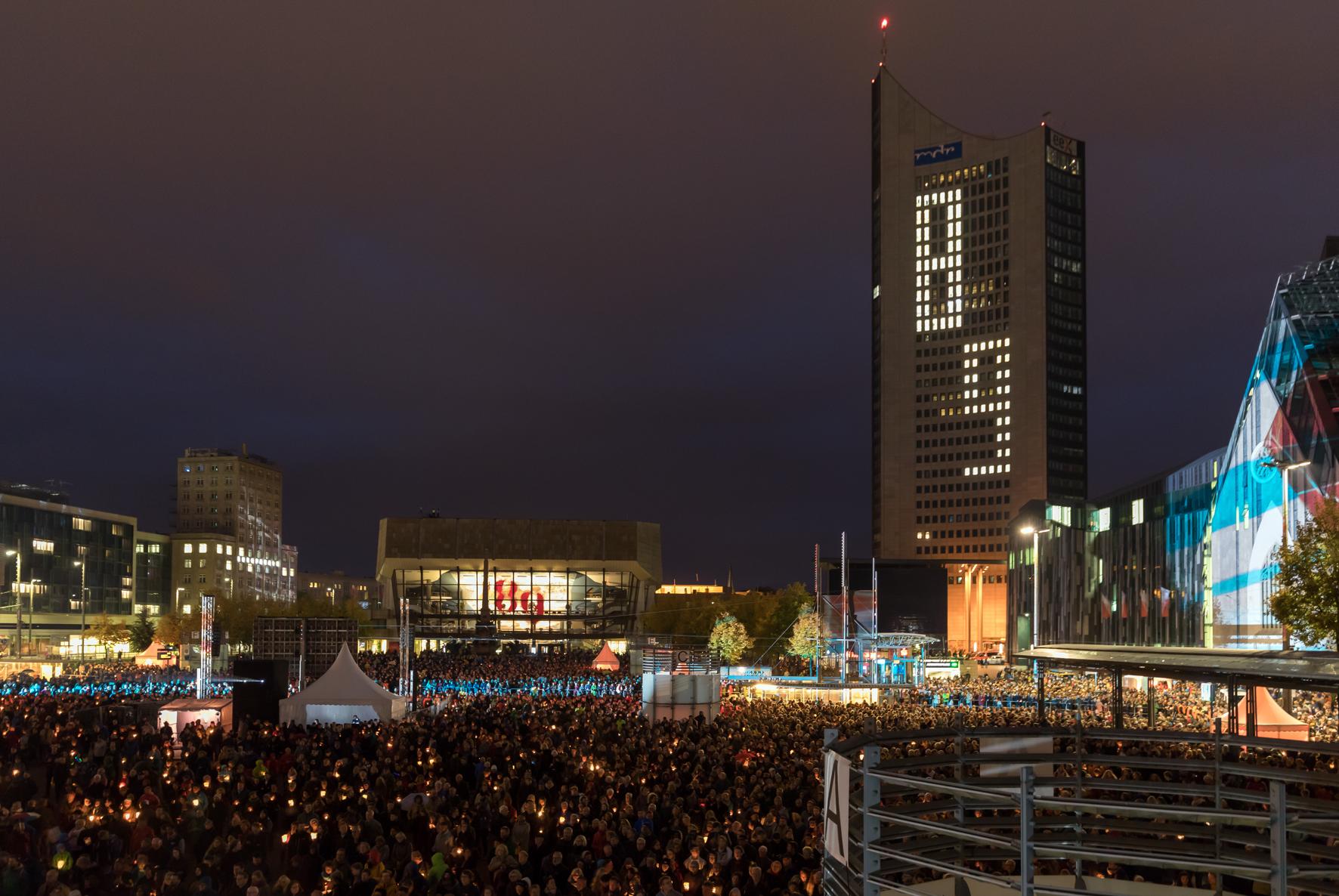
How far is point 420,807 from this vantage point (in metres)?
15.9

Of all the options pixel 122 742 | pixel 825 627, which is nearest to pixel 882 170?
pixel 825 627

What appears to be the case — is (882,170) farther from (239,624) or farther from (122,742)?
(122,742)

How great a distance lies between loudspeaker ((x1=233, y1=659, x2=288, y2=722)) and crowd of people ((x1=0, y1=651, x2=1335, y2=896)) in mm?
3834

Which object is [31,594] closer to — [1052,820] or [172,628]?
[172,628]

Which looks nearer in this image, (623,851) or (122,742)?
(623,851)

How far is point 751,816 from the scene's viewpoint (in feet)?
50.9

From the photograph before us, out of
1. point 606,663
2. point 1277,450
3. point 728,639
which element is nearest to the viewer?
point 1277,450

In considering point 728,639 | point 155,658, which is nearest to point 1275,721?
point 728,639

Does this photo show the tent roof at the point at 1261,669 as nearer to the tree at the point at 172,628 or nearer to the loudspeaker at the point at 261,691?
the loudspeaker at the point at 261,691

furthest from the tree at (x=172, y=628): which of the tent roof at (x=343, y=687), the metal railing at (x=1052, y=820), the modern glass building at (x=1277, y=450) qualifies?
the metal railing at (x=1052, y=820)

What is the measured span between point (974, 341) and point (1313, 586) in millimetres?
154180

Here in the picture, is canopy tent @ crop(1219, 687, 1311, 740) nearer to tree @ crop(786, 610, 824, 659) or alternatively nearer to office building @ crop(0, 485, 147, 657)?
tree @ crop(786, 610, 824, 659)

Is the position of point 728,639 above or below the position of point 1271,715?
below

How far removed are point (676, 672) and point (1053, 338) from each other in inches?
5858
